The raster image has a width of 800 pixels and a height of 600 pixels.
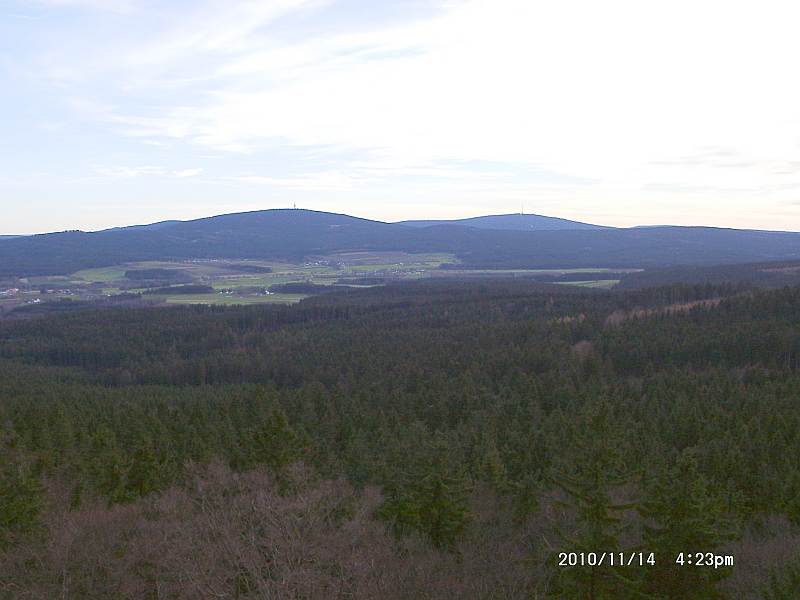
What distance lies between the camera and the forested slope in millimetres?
20344

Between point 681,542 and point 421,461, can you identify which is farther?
point 421,461

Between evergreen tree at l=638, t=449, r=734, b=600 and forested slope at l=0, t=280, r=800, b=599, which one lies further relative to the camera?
forested slope at l=0, t=280, r=800, b=599

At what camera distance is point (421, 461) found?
99.0ft

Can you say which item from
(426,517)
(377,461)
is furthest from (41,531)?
(377,461)

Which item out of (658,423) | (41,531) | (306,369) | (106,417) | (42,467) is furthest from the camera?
(306,369)

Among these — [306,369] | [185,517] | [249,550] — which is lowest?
[306,369]

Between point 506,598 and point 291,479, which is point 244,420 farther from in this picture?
point 506,598

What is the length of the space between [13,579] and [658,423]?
4773 centimetres

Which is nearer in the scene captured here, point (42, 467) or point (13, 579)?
point (13, 579)

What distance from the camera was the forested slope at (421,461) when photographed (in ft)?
66.7

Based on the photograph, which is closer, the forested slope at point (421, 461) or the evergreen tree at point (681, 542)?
the evergreen tree at point (681, 542)

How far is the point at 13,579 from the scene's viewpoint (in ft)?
71.1

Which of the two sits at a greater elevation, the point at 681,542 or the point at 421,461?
the point at 681,542

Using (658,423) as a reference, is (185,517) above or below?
above
